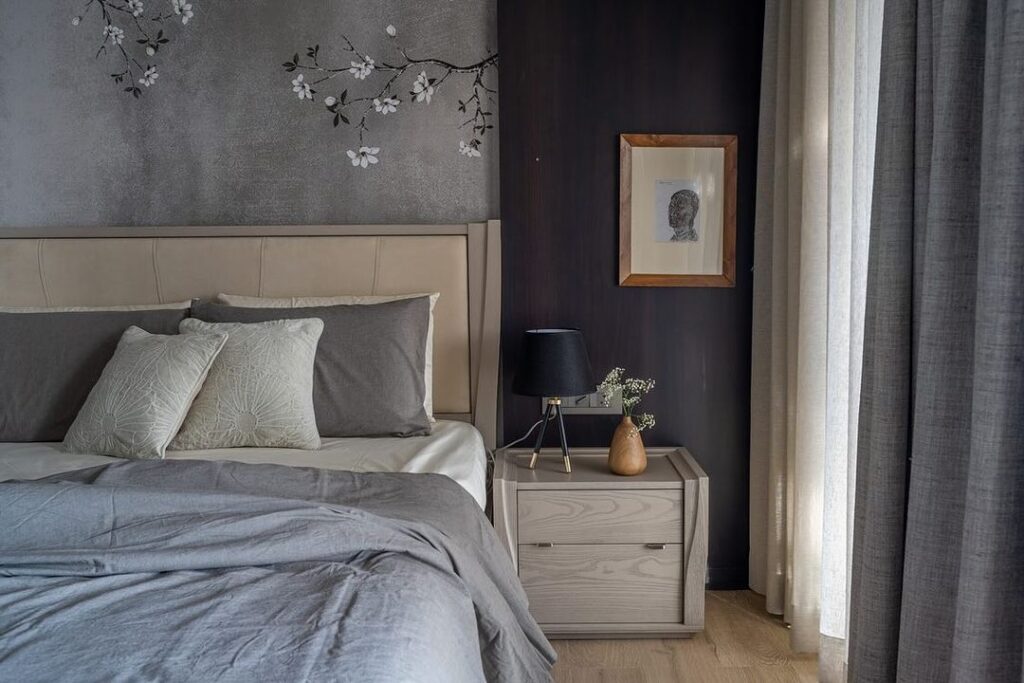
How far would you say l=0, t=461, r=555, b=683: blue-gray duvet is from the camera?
3.56 ft

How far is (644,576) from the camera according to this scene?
2461mm

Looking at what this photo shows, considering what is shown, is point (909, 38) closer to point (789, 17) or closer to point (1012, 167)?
point (1012, 167)

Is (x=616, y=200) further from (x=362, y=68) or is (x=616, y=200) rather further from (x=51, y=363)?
(x=51, y=363)

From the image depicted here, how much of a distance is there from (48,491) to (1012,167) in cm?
172

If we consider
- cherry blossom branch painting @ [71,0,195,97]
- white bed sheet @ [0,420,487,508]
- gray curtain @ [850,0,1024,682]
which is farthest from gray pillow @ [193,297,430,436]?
gray curtain @ [850,0,1024,682]

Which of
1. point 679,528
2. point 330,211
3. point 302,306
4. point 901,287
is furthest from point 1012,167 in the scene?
point 330,211

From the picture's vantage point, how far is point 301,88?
9.28 feet

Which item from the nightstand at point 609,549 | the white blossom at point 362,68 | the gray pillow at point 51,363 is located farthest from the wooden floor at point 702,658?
the white blossom at point 362,68

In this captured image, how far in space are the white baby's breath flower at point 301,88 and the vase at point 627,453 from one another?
1594mm

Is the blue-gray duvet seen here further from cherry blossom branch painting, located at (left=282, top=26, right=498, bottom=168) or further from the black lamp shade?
cherry blossom branch painting, located at (left=282, top=26, right=498, bottom=168)

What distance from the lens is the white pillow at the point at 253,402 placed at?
2.27m

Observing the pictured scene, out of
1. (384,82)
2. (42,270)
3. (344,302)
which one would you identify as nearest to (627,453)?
(344,302)

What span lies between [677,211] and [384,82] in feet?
→ 3.72

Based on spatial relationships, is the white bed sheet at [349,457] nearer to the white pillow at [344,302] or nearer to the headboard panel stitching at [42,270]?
the white pillow at [344,302]
